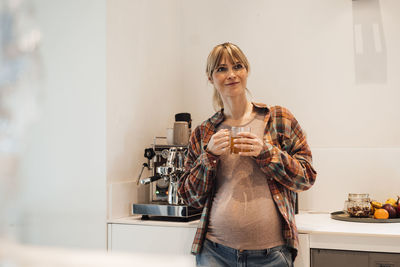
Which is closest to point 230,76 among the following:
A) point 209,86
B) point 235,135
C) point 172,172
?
point 235,135

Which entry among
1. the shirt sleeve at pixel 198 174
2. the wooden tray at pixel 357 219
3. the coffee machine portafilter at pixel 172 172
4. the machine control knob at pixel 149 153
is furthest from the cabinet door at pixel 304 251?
the machine control knob at pixel 149 153

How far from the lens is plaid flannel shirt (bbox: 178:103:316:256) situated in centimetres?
145

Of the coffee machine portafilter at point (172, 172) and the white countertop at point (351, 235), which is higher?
the coffee machine portafilter at point (172, 172)

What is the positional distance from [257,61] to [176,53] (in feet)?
1.70

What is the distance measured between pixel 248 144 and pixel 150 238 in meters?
0.75

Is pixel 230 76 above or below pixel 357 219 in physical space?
above

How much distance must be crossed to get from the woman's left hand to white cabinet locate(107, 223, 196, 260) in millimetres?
548

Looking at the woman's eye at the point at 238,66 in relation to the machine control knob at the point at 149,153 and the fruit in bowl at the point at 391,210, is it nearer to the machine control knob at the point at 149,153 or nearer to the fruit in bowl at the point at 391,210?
the machine control knob at the point at 149,153

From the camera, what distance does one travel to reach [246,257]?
56.2 inches

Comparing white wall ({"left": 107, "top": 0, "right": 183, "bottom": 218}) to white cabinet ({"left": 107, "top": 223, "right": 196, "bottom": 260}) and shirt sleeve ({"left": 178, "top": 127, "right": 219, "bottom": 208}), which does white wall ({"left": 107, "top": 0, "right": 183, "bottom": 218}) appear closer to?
white cabinet ({"left": 107, "top": 223, "right": 196, "bottom": 260})

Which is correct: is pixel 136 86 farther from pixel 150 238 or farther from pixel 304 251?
pixel 304 251

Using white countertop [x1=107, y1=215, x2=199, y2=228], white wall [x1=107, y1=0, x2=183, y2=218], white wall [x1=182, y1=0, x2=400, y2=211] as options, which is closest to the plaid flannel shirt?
white countertop [x1=107, y1=215, x2=199, y2=228]

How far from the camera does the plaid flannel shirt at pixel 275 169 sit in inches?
57.1

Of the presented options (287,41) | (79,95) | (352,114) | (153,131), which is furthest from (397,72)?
(79,95)
